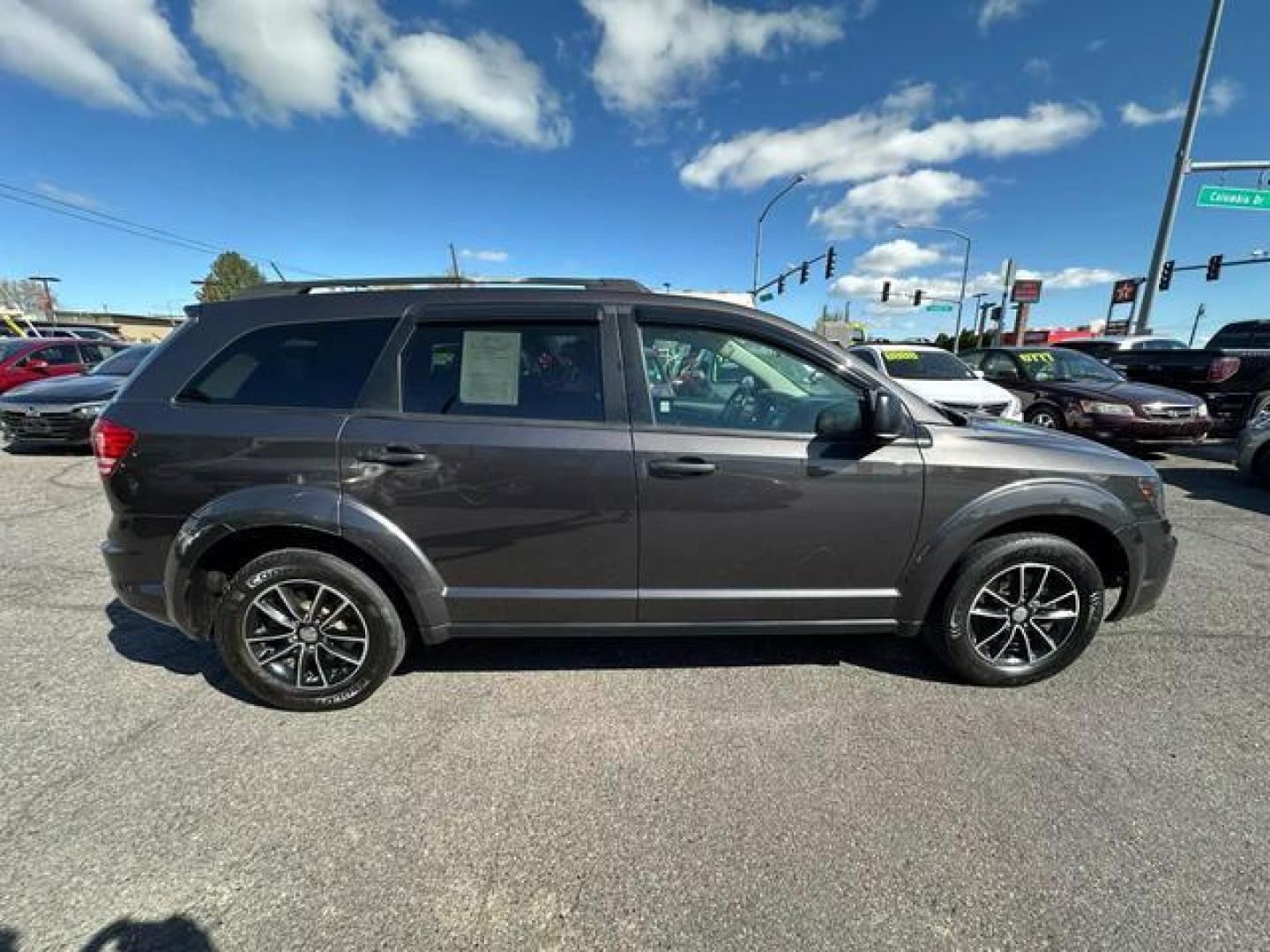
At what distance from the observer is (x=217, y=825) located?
203 centimetres

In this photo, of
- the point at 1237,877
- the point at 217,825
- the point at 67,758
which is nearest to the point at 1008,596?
the point at 1237,877

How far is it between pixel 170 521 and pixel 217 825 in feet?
4.13

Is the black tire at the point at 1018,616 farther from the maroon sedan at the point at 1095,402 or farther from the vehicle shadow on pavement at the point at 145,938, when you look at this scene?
the maroon sedan at the point at 1095,402

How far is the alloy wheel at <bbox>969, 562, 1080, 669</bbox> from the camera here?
2.78 metres

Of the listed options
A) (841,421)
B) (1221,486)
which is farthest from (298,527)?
(1221,486)

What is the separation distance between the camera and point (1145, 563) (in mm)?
2820

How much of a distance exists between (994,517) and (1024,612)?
55 centimetres

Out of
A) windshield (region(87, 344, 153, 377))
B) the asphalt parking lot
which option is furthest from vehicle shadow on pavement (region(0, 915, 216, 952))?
windshield (region(87, 344, 153, 377))

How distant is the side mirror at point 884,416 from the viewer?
2412 mm

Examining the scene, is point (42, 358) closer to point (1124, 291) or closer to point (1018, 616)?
point (1018, 616)

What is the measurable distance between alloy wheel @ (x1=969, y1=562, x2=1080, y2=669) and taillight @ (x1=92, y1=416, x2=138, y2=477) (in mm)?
3850

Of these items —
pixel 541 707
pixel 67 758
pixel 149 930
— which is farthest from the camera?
pixel 541 707

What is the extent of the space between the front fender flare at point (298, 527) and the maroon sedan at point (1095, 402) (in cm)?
908

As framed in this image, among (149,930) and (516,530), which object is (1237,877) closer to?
(516,530)
